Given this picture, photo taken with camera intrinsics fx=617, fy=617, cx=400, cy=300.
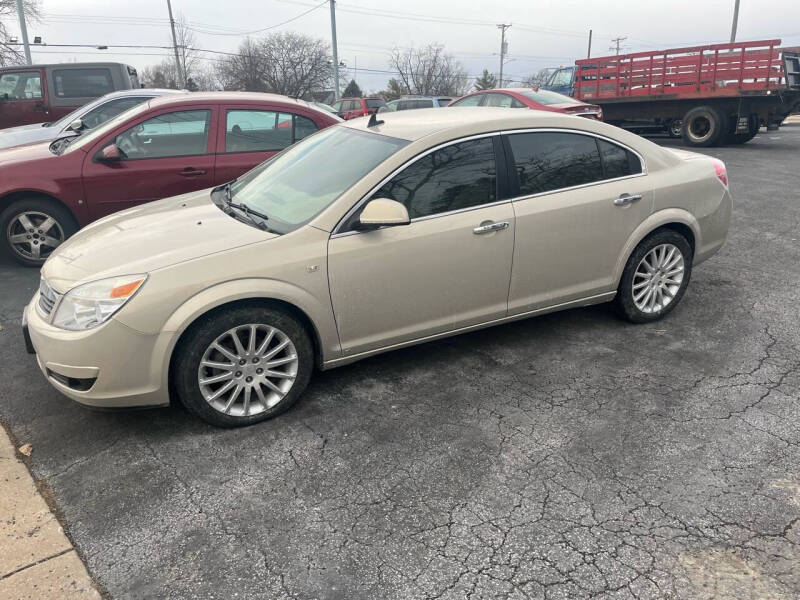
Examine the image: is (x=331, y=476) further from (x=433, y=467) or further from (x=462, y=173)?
(x=462, y=173)

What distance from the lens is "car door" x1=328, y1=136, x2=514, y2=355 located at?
3436 mm

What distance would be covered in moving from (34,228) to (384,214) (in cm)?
425

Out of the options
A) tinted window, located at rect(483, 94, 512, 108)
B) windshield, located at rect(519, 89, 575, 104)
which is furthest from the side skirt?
tinted window, located at rect(483, 94, 512, 108)

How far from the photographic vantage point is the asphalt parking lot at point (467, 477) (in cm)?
237

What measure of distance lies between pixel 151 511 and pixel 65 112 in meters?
10.4

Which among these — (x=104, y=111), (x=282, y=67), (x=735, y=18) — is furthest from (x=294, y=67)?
(x=104, y=111)

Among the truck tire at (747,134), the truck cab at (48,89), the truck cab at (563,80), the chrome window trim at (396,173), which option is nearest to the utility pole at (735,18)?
the truck cab at (563,80)

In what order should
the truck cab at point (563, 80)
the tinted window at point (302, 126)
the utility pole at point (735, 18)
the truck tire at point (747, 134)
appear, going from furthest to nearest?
the utility pole at point (735, 18) → the truck cab at point (563, 80) → the truck tire at point (747, 134) → the tinted window at point (302, 126)

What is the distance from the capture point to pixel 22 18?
89.7 ft

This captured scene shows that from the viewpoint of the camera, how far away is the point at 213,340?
3164mm

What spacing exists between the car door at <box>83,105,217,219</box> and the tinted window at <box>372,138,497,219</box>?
307 centimetres

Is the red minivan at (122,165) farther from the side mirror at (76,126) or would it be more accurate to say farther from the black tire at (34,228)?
the side mirror at (76,126)

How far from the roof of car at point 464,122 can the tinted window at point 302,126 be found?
84.7 inches

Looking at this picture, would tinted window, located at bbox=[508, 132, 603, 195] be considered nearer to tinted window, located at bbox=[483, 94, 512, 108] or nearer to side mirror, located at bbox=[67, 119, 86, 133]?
side mirror, located at bbox=[67, 119, 86, 133]
